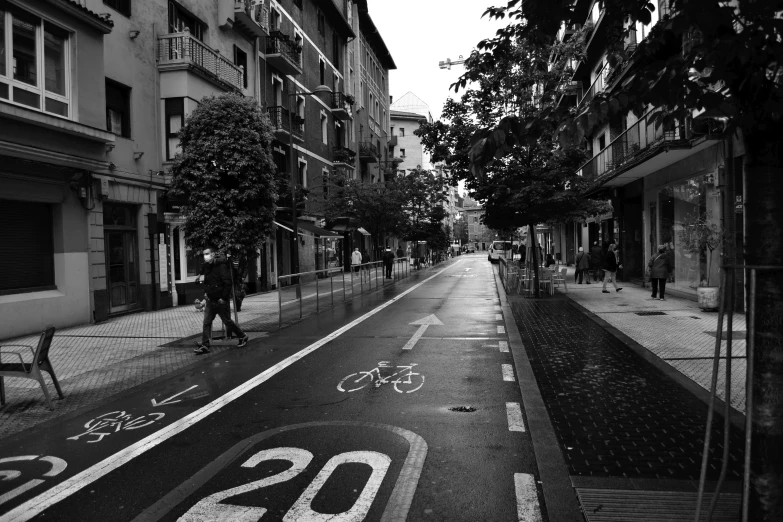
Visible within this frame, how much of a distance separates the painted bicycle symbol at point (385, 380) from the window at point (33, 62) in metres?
9.31

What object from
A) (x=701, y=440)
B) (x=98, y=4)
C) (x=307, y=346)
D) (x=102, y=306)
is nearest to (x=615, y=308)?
(x=307, y=346)

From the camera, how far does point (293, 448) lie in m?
4.93

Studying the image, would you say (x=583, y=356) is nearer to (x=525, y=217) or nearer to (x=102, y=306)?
(x=525, y=217)

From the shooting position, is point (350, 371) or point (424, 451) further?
point (350, 371)

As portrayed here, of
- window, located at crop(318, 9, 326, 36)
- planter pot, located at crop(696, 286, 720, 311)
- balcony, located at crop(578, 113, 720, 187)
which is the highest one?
window, located at crop(318, 9, 326, 36)

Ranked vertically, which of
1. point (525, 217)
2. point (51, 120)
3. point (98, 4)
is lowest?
point (525, 217)

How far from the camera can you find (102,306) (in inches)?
569

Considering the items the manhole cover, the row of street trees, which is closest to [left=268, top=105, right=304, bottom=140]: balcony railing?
Result: the manhole cover

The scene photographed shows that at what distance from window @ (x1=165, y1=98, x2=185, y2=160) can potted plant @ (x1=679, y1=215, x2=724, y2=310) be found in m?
15.0

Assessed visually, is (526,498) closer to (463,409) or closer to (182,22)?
(463,409)

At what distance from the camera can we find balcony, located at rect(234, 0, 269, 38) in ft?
69.8

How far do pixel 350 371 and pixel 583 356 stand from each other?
356 centimetres

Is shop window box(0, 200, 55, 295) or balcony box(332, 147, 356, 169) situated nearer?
shop window box(0, 200, 55, 295)

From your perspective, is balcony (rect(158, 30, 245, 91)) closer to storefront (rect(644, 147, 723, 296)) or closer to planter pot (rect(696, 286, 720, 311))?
storefront (rect(644, 147, 723, 296))
